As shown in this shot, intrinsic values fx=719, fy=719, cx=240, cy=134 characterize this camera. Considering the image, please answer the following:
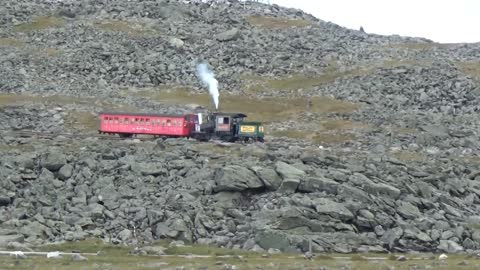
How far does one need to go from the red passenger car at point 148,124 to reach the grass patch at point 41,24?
59012 mm

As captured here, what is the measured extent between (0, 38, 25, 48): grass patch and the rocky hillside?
1.49 feet

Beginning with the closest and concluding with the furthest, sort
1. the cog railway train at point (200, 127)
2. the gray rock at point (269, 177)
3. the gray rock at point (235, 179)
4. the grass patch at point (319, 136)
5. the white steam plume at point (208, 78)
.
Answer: the gray rock at point (235, 179)
the gray rock at point (269, 177)
the cog railway train at point (200, 127)
the grass patch at point (319, 136)
the white steam plume at point (208, 78)

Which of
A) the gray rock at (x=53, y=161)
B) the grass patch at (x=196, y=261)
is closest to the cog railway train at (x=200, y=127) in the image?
the gray rock at (x=53, y=161)

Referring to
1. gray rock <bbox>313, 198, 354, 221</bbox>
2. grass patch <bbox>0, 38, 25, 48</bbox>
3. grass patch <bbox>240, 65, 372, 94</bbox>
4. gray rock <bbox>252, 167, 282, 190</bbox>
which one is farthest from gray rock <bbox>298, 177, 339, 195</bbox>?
grass patch <bbox>0, 38, 25, 48</bbox>

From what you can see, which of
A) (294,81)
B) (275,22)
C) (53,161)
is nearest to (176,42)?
(294,81)

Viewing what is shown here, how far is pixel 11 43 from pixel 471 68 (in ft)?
235

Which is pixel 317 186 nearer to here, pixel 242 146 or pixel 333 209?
pixel 333 209

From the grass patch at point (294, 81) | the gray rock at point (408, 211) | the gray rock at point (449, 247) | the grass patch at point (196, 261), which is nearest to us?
the grass patch at point (196, 261)

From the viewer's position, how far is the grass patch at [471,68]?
4079 inches

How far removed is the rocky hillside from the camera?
4316 cm

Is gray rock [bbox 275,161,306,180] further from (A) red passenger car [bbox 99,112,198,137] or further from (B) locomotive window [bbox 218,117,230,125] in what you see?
(A) red passenger car [bbox 99,112,198,137]

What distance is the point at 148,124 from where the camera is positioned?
68938mm

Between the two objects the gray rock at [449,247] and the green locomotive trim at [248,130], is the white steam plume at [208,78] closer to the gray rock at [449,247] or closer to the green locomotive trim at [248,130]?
the green locomotive trim at [248,130]

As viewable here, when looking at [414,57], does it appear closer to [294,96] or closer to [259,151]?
[294,96]
